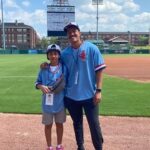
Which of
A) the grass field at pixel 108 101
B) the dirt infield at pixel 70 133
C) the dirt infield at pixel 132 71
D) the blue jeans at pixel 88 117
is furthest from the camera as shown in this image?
the dirt infield at pixel 132 71

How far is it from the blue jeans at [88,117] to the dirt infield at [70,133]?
71 centimetres

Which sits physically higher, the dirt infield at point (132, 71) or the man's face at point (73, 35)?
the man's face at point (73, 35)

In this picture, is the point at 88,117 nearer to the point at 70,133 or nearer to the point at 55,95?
the point at 55,95

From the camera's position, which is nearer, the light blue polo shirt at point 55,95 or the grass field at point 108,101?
the light blue polo shirt at point 55,95

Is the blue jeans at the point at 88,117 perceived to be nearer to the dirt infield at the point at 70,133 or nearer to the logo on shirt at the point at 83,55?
the logo on shirt at the point at 83,55

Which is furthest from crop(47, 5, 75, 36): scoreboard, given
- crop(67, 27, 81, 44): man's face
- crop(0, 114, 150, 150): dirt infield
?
crop(67, 27, 81, 44): man's face

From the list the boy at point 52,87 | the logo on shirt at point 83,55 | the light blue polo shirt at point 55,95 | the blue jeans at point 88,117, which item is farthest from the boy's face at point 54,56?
the blue jeans at point 88,117

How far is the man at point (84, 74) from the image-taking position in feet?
17.3

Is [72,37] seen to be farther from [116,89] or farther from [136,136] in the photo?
[116,89]

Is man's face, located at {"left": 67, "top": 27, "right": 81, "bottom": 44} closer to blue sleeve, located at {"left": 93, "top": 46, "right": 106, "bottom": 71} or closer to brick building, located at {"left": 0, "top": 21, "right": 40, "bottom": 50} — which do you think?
blue sleeve, located at {"left": 93, "top": 46, "right": 106, "bottom": 71}

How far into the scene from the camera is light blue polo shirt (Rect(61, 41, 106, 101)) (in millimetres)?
5281

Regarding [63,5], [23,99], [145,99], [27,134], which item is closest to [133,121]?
[27,134]

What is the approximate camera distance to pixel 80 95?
534 cm

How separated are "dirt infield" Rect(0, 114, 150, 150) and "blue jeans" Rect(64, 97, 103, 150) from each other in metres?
0.71
